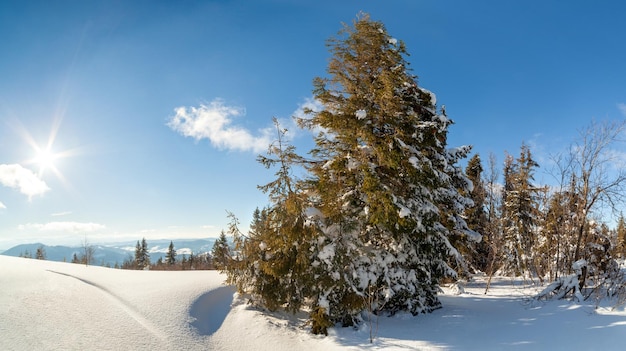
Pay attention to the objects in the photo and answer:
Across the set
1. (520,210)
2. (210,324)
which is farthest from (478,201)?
(210,324)

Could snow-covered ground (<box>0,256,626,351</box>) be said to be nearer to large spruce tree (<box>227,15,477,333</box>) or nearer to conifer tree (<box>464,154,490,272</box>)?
large spruce tree (<box>227,15,477,333</box>)

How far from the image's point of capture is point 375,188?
926 cm

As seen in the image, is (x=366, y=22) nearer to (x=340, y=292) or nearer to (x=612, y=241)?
(x=340, y=292)

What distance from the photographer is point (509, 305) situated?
12.0m

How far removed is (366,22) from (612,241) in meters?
15.9

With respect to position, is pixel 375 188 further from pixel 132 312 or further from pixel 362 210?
pixel 132 312

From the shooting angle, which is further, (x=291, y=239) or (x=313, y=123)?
(x=313, y=123)

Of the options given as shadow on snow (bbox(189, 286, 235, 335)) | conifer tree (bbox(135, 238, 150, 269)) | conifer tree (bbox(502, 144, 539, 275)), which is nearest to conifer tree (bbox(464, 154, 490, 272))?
conifer tree (bbox(502, 144, 539, 275))

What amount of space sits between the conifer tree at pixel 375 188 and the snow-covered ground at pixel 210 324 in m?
0.98

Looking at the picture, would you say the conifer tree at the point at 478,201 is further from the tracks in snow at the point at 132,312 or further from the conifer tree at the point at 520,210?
the tracks in snow at the point at 132,312

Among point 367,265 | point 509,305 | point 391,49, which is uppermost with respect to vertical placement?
point 391,49

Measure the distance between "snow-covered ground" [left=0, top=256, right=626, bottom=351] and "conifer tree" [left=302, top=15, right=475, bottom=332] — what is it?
98 cm

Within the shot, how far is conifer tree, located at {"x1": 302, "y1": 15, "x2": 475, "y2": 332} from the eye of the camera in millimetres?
8984

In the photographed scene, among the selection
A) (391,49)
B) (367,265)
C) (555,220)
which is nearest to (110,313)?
(367,265)
